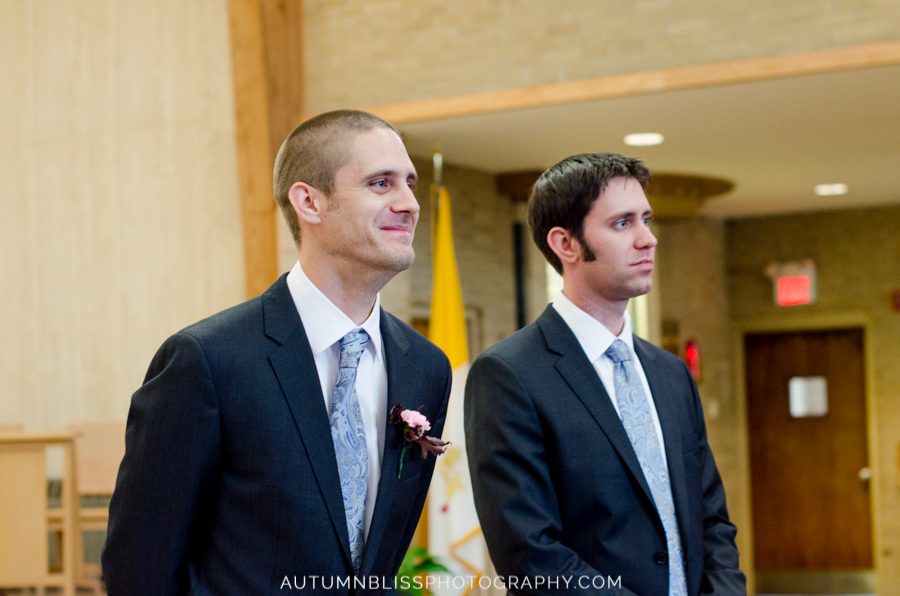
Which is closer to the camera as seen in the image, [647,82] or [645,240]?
[645,240]

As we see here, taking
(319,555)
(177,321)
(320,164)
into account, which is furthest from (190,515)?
(177,321)

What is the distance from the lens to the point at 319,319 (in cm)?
165

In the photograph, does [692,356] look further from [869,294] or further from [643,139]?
[643,139]

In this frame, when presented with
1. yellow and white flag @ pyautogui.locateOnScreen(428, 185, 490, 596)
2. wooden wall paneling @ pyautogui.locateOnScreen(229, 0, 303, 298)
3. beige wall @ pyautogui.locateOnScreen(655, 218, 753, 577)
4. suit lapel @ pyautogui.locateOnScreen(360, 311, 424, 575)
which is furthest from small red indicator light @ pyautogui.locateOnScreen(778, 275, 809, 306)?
suit lapel @ pyautogui.locateOnScreen(360, 311, 424, 575)

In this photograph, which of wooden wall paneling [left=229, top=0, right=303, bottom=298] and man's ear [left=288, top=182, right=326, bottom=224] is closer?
man's ear [left=288, top=182, right=326, bottom=224]

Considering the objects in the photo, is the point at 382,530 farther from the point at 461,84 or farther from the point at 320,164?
the point at 461,84

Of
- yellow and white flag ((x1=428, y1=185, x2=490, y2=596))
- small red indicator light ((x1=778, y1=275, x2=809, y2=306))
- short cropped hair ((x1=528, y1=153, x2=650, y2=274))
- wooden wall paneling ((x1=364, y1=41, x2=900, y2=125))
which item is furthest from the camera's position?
small red indicator light ((x1=778, y1=275, x2=809, y2=306))

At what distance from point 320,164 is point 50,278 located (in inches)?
218

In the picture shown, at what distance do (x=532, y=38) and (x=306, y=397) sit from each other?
391cm

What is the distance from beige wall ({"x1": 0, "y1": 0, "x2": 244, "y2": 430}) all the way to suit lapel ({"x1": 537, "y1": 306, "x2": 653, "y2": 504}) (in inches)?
165

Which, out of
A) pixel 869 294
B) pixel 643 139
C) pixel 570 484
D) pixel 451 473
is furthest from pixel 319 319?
pixel 869 294

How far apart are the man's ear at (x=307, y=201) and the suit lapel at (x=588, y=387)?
720 mm

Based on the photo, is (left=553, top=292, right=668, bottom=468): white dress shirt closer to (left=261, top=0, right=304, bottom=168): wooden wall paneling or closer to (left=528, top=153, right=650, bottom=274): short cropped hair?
(left=528, top=153, right=650, bottom=274): short cropped hair

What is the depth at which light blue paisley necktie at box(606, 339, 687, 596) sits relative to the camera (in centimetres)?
204
